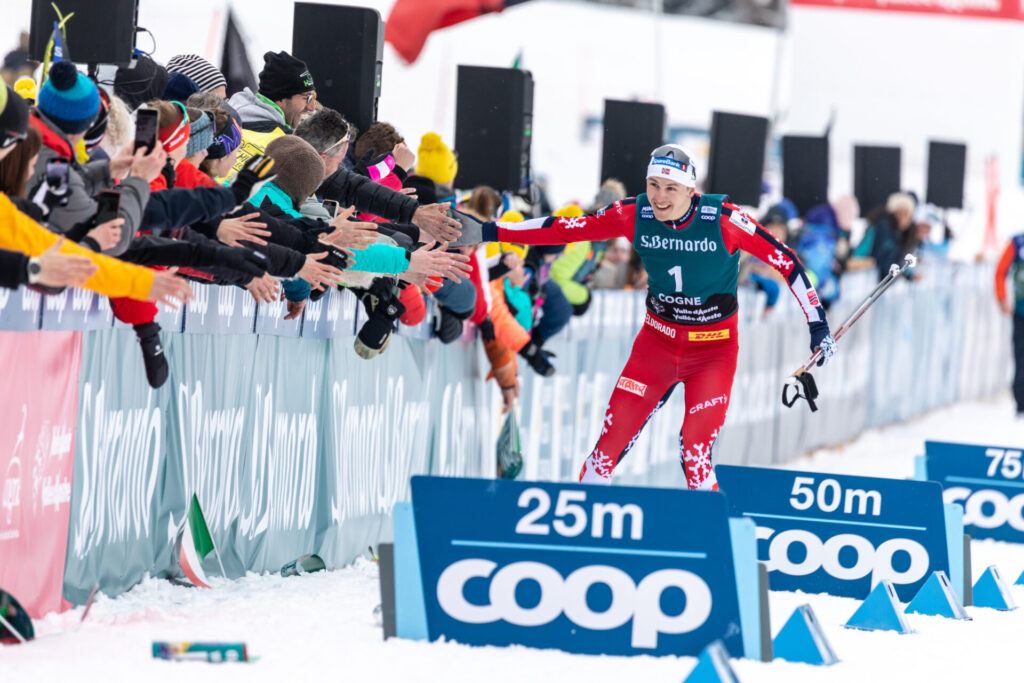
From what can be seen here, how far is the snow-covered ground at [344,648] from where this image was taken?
179 inches

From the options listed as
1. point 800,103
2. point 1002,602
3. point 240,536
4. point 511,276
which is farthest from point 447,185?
point 800,103

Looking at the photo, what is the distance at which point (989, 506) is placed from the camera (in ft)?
30.6

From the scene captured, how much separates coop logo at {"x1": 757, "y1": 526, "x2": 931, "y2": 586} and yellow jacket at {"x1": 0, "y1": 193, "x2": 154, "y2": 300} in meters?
3.32

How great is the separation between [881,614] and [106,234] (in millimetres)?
3188

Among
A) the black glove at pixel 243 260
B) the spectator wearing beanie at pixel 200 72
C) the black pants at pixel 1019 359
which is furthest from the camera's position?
the black pants at pixel 1019 359

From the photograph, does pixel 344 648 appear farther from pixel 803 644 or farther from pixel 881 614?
pixel 881 614

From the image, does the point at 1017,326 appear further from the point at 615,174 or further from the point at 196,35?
the point at 196,35

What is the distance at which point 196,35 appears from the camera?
11.6 meters

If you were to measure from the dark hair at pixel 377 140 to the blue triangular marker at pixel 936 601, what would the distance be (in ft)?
10.7

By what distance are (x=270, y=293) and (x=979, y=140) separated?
70.5 ft

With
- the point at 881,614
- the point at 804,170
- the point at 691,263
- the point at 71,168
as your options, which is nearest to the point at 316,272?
the point at 71,168

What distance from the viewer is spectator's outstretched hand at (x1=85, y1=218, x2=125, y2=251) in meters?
4.77

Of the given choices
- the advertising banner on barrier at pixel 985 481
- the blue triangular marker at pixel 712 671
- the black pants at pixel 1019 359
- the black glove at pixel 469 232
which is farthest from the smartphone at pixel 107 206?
the black pants at pixel 1019 359

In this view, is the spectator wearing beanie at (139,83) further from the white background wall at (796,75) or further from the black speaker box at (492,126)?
the white background wall at (796,75)
